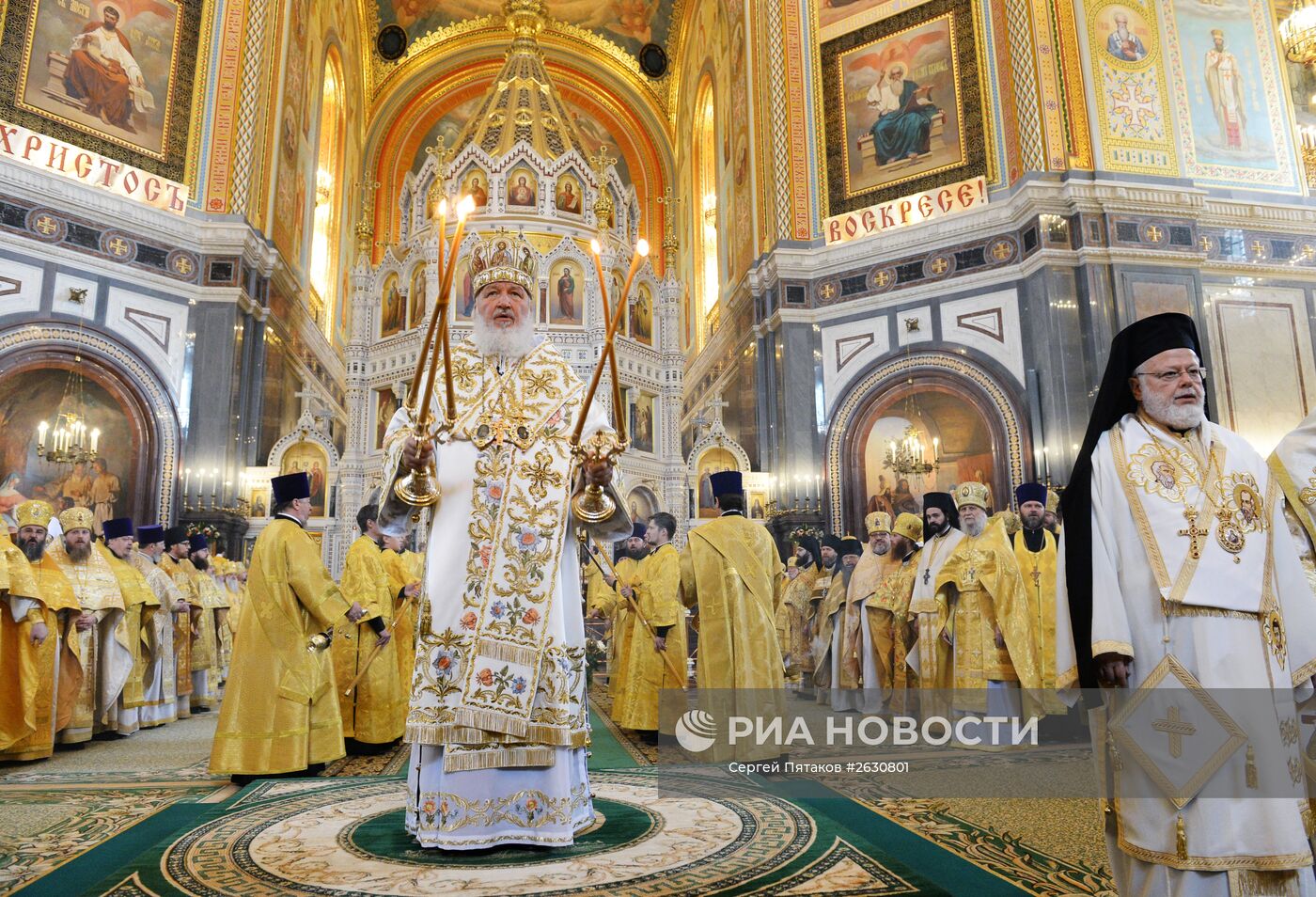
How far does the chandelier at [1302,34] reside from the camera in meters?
11.6

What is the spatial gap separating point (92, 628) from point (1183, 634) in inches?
299

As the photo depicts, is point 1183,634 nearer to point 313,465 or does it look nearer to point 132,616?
point 132,616

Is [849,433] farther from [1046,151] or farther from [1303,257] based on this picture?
[1303,257]

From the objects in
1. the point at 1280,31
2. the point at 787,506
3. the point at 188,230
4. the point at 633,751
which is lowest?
the point at 633,751

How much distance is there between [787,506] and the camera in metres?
13.0

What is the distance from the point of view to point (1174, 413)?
109 inches

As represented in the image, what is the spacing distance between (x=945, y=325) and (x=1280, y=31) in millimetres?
6570

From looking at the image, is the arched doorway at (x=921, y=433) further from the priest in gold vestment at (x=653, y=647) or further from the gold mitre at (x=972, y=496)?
the priest in gold vestment at (x=653, y=647)

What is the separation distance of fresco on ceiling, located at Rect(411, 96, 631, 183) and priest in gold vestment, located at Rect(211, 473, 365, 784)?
882 inches

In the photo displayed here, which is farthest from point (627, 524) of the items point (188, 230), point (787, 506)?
point (188, 230)

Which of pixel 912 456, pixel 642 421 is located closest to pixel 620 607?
pixel 912 456

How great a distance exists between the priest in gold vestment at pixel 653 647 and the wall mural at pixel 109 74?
1040cm

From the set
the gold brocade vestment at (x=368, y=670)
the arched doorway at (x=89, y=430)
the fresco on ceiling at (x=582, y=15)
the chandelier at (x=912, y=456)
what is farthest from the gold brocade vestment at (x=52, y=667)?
the fresco on ceiling at (x=582, y=15)

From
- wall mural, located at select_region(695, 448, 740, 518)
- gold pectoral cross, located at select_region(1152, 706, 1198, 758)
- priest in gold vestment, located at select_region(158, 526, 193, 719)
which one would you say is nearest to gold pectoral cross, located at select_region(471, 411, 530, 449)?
gold pectoral cross, located at select_region(1152, 706, 1198, 758)
